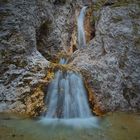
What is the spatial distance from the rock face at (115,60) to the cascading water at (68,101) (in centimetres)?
56

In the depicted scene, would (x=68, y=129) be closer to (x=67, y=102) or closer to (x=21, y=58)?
(x=67, y=102)

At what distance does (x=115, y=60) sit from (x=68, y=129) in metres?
4.28

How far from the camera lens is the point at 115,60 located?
10.2m

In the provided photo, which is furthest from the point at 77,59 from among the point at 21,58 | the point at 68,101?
the point at 68,101

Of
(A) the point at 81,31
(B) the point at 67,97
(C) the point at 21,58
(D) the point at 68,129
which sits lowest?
(D) the point at 68,129

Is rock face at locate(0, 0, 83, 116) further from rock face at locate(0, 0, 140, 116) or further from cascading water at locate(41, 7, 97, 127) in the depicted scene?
cascading water at locate(41, 7, 97, 127)

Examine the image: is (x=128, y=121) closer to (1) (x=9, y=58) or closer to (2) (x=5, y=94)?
(2) (x=5, y=94)

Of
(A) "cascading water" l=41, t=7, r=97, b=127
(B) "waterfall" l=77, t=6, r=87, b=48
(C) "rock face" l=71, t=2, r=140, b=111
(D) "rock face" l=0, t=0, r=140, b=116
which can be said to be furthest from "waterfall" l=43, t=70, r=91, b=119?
(B) "waterfall" l=77, t=6, r=87, b=48

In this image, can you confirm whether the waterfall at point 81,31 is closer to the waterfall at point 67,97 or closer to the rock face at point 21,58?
the rock face at point 21,58

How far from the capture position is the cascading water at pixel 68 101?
7922 mm

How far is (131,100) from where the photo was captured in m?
9.39

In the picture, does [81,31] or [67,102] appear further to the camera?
[81,31]

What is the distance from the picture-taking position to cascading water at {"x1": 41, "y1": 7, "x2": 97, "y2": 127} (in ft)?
26.0

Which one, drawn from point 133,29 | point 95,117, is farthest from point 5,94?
point 133,29
